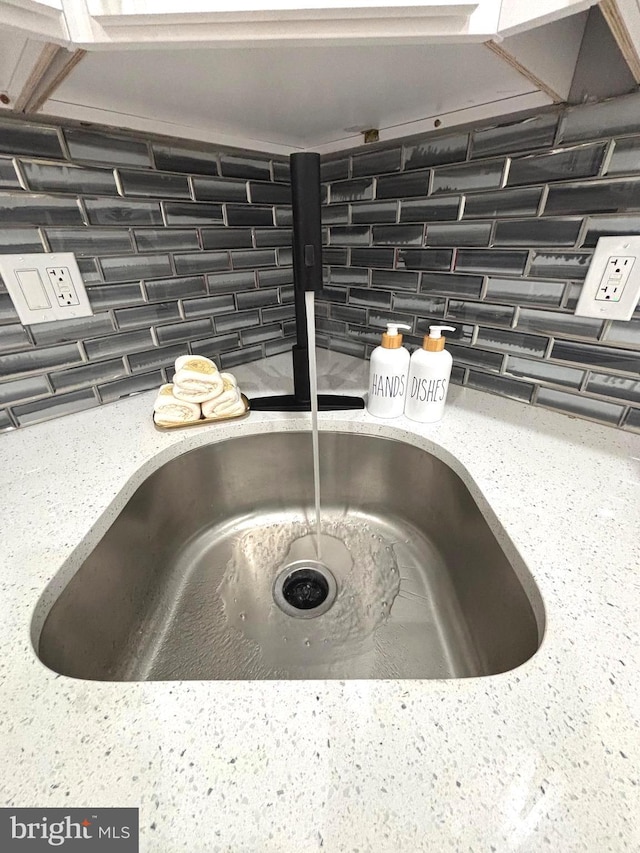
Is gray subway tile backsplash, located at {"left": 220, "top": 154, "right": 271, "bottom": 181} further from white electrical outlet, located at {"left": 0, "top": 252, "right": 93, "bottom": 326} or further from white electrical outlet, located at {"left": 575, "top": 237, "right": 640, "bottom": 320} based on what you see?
white electrical outlet, located at {"left": 575, "top": 237, "right": 640, "bottom": 320}

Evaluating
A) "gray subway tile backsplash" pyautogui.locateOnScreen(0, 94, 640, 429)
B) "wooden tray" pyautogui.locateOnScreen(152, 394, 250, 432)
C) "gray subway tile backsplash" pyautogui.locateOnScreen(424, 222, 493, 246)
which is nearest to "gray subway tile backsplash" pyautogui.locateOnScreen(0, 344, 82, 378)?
"gray subway tile backsplash" pyautogui.locateOnScreen(0, 94, 640, 429)

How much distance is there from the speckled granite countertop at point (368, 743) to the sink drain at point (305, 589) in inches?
13.1

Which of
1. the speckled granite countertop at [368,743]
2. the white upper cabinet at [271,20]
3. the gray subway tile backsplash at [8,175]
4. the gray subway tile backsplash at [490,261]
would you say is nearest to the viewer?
the speckled granite countertop at [368,743]

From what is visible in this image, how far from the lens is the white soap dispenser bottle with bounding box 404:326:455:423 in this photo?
651 millimetres

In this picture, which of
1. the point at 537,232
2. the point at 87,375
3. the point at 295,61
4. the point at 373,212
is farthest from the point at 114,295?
the point at 537,232

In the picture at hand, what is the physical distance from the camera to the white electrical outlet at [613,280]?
1.85 feet

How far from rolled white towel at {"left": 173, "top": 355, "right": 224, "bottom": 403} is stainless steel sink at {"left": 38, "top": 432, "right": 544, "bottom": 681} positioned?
105 mm

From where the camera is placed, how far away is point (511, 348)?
0.74m

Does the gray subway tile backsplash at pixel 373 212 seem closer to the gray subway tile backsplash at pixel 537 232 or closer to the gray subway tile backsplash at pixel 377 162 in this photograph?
the gray subway tile backsplash at pixel 377 162

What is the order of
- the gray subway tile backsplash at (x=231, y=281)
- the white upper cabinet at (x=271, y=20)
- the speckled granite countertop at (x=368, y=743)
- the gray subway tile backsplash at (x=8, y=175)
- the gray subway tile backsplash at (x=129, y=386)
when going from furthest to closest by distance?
the gray subway tile backsplash at (x=231, y=281) < the gray subway tile backsplash at (x=129, y=386) < the gray subway tile backsplash at (x=8, y=175) < the white upper cabinet at (x=271, y=20) < the speckled granite countertop at (x=368, y=743)

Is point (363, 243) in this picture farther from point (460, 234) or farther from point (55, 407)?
point (55, 407)

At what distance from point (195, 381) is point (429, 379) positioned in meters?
0.45

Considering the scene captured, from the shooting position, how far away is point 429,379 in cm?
67

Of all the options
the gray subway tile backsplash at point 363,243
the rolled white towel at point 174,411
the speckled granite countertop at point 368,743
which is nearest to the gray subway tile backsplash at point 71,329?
the gray subway tile backsplash at point 363,243
